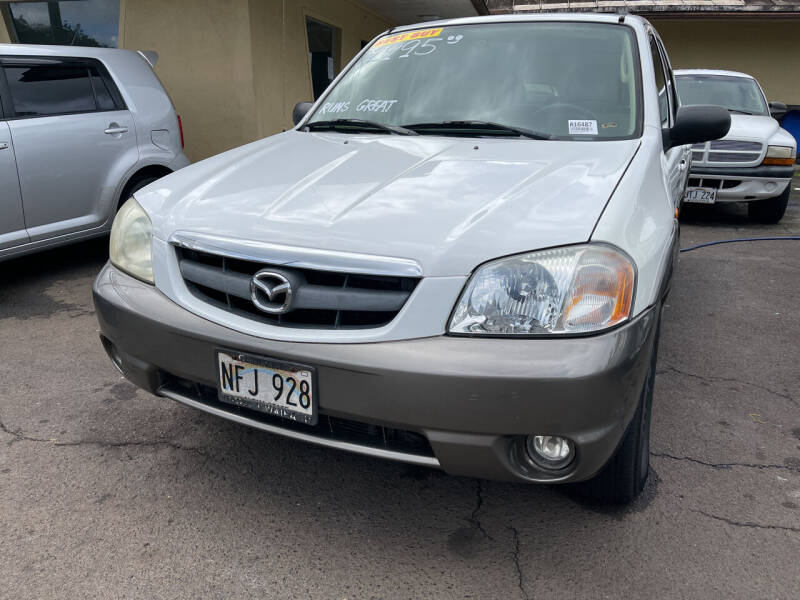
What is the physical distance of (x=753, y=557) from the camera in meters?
1.94

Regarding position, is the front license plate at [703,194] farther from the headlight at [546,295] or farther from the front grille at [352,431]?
the front grille at [352,431]

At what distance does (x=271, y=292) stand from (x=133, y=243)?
0.71m

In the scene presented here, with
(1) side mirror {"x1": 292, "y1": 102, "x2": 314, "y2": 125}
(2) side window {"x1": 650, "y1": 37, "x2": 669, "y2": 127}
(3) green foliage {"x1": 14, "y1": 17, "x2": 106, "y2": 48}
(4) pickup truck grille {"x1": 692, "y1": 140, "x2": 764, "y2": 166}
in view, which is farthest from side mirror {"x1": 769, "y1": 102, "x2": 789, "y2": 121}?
(3) green foliage {"x1": 14, "y1": 17, "x2": 106, "y2": 48}

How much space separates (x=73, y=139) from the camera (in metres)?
4.51

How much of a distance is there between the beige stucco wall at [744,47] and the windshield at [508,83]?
47.6 ft

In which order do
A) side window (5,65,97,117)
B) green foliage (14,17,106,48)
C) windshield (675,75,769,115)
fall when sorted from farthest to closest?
green foliage (14,17,106,48), windshield (675,75,769,115), side window (5,65,97,117)

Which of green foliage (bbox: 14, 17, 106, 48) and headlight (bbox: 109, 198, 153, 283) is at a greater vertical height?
green foliage (bbox: 14, 17, 106, 48)

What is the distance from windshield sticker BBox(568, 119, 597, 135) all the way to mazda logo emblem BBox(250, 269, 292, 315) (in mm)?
1314

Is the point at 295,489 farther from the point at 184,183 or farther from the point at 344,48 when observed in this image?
the point at 344,48

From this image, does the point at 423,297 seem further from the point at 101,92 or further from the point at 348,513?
the point at 101,92

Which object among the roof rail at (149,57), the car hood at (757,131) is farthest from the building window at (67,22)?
the car hood at (757,131)

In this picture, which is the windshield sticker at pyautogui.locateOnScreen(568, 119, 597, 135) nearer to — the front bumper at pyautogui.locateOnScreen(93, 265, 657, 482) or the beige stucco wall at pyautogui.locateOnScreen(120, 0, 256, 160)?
the front bumper at pyautogui.locateOnScreen(93, 265, 657, 482)

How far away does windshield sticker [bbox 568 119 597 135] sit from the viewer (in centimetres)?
247

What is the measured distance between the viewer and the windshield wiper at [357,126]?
106 inches
